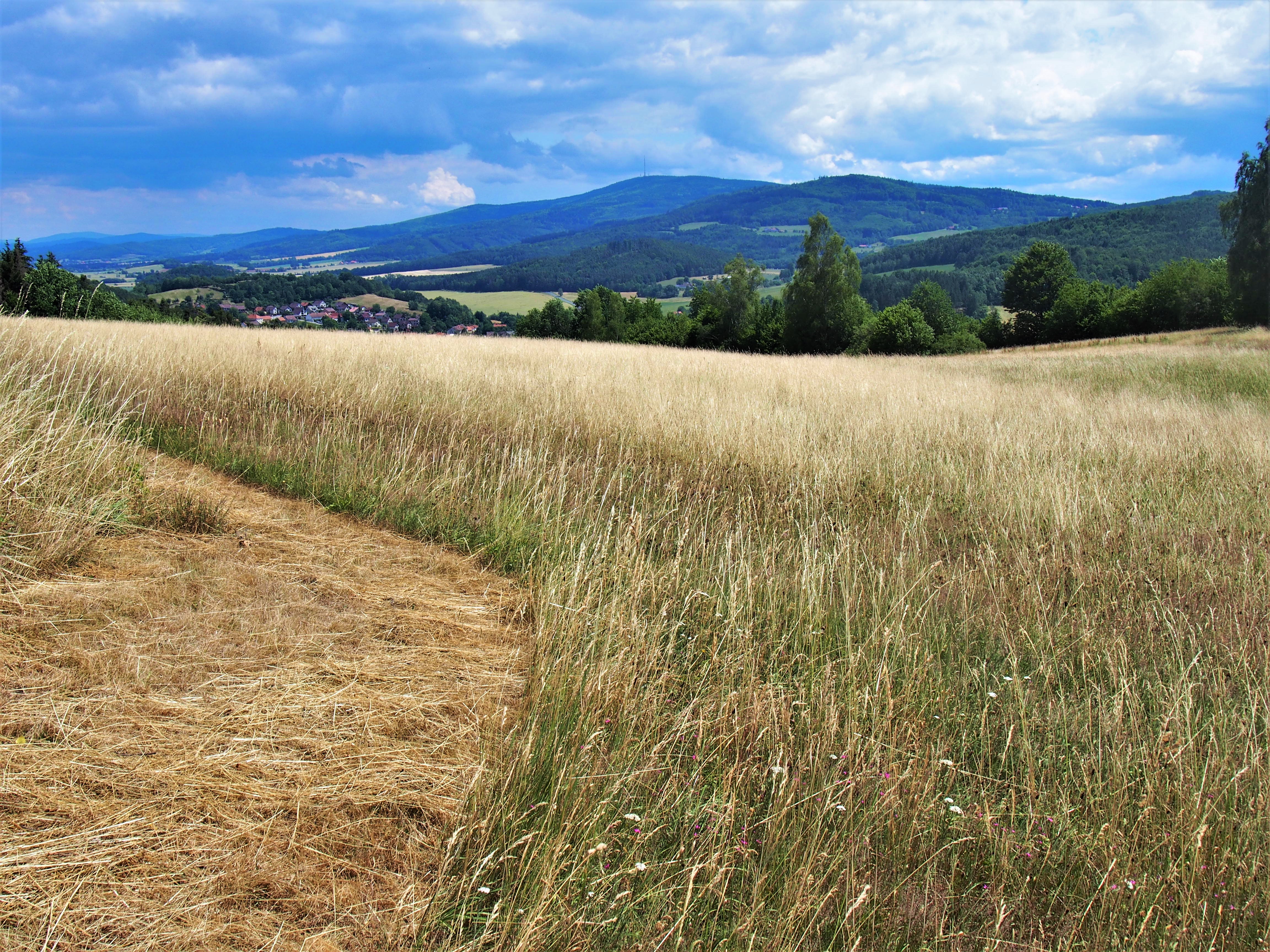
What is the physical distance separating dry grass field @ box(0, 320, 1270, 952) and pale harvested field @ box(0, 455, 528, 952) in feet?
0.26

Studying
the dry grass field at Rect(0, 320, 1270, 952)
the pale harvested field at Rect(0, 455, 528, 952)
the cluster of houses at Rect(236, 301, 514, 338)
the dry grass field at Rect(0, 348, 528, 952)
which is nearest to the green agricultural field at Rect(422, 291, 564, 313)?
the cluster of houses at Rect(236, 301, 514, 338)

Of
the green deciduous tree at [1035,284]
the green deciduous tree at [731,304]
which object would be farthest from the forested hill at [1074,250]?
the green deciduous tree at [731,304]

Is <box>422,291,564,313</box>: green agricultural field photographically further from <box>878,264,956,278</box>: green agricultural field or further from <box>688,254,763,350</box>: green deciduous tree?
<box>878,264,956,278</box>: green agricultural field

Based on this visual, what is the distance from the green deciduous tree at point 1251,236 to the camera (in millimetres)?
40625

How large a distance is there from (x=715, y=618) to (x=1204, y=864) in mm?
1816

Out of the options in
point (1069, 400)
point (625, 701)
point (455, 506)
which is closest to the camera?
point (625, 701)

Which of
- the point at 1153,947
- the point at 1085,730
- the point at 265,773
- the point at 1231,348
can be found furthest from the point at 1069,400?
the point at 1231,348

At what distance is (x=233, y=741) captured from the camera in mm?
2314

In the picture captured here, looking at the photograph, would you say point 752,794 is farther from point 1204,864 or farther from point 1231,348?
point 1231,348

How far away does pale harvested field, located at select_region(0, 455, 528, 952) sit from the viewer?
1727mm

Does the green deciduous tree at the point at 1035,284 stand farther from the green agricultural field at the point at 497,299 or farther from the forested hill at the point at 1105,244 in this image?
the green agricultural field at the point at 497,299

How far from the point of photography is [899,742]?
257 cm

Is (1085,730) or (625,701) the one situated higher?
(625,701)

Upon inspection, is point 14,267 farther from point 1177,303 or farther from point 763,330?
point 1177,303
